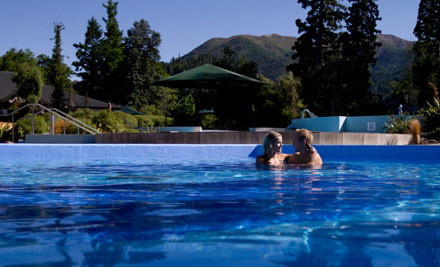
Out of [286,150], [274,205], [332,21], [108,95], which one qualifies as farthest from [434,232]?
[108,95]

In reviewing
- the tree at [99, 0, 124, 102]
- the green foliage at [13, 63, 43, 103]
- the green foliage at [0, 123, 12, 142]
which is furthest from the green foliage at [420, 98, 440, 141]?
the tree at [99, 0, 124, 102]

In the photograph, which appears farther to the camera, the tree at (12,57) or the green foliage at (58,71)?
the tree at (12,57)

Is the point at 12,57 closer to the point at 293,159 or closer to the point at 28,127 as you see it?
the point at 28,127

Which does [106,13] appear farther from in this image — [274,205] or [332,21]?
[274,205]

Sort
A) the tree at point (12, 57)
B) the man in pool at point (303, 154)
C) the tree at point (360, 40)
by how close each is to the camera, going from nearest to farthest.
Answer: the man in pool at point (303, 154) < the tree at point (360, 40) < the tree at point (12, 57)

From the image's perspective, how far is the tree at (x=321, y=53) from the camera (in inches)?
1156

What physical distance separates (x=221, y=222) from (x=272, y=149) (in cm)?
354

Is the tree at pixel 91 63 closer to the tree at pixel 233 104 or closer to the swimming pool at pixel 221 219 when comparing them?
the tree at pixel 233 104

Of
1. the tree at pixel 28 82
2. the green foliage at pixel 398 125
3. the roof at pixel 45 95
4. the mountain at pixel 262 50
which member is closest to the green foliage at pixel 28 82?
the tree at pixel 28 82

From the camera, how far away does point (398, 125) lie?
462 inches

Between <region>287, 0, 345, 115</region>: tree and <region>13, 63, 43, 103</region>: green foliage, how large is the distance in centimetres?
1994

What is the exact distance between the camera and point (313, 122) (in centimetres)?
1525

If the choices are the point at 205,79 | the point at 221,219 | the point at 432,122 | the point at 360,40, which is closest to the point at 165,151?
the point at 205,79

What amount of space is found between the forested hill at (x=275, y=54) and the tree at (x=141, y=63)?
56.4m
